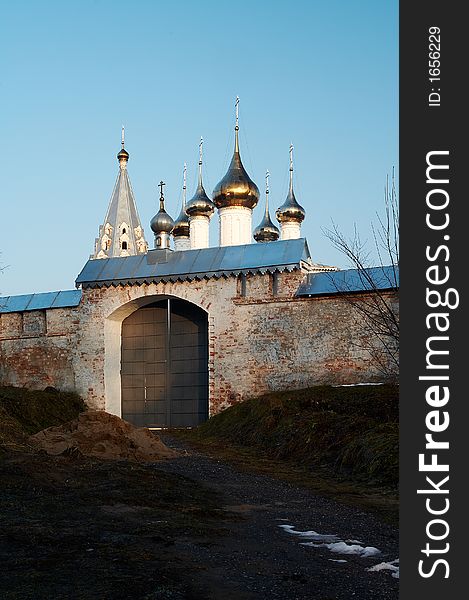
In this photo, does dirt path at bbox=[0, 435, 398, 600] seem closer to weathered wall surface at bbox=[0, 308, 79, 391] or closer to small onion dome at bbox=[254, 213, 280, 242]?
weathered wall surface at bbox=[0, 308, 79, 391]

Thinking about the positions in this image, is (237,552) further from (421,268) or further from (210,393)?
(210,393)

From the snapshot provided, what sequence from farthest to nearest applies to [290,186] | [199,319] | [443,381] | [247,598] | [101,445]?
[290,186], [199,319], [101,445], [247,598], [443,381]

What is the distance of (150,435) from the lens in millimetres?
12273

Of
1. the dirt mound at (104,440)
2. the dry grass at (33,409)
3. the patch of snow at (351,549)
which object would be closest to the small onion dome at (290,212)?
the dry grass at (33,409)

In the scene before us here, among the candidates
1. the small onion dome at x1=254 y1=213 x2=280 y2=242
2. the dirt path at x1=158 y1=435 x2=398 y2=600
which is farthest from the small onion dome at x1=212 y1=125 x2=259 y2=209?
the dirt path at x1=158 y1=435 x2=398 y2=600

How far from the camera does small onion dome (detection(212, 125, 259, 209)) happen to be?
21.5m

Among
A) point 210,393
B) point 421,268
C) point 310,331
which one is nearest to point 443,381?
point 421,268

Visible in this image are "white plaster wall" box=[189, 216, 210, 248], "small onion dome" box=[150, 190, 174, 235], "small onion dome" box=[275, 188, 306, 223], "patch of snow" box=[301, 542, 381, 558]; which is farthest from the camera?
"small onion dome" box=[275, 188, 306, 223]

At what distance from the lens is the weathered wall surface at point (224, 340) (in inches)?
661

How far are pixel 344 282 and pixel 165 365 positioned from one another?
5.58m

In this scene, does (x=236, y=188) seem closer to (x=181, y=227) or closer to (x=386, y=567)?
(x=181, y=227)

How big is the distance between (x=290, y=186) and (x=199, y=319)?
1354 centimetres

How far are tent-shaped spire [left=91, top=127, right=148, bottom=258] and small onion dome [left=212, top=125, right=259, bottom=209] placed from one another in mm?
5113

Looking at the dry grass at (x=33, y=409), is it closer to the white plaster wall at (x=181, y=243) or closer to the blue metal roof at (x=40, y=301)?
the blue metal roof at (x=40, y=301)
